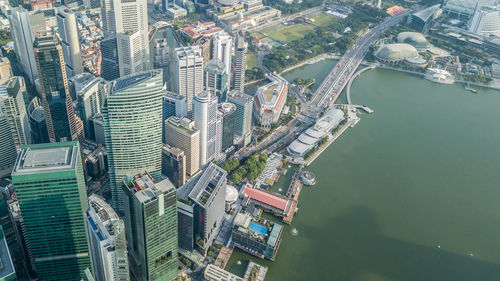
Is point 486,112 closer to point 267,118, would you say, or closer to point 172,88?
point 267,118

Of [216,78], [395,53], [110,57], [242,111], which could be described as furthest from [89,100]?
[395,53]

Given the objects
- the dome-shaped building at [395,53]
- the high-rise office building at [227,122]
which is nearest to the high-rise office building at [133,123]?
the high-rise office building at [227,122]

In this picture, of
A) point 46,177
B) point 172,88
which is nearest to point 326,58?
point 172,88

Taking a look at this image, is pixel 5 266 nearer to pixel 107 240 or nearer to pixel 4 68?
pixel 107 240

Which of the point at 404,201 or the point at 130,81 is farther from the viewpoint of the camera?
the point at 404,201

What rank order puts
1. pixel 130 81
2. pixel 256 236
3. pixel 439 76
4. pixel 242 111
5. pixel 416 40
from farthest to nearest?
pixel 416 40 < pixel 439 76 < pixel 242 111 < pixel 256 236 < pixel 130 81

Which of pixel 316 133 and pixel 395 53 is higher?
pixel 395 53

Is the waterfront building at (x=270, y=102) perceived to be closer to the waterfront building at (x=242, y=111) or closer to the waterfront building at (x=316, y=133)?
the waterfront building at (x=242, y=111)
